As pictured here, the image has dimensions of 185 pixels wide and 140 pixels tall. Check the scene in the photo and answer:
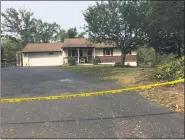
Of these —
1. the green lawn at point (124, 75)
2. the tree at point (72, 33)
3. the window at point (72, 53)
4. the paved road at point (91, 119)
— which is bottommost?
the paved road at point (91, 119)

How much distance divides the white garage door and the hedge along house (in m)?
2.64

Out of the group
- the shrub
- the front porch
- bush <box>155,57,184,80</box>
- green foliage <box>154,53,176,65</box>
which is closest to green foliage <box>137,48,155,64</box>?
the shrub

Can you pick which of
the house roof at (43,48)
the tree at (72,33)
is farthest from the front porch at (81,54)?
the tree at (72,33)

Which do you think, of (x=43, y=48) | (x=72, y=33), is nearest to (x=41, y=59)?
(x=43, y=48)

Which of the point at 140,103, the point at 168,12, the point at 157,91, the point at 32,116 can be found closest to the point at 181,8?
the point at 168,12

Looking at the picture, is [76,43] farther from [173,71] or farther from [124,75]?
[173,71]

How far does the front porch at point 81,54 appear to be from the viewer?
156 ft

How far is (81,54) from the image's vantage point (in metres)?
48.3

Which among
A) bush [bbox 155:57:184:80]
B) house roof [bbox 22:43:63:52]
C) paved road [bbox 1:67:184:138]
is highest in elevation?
house roof [bbox 22:43:63:52]

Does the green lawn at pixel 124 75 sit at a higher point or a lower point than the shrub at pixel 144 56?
lower

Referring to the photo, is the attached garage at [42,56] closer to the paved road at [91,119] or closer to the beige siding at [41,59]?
the beige siding at [41,59]

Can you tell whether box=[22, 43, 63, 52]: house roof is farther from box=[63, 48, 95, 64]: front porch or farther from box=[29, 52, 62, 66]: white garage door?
box=[63, 48, 95, 64]: front porch

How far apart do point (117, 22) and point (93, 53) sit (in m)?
14.8

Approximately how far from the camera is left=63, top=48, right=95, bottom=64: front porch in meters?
47.6
